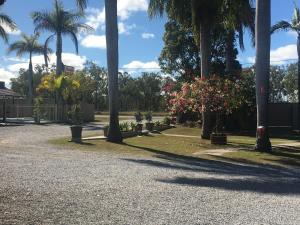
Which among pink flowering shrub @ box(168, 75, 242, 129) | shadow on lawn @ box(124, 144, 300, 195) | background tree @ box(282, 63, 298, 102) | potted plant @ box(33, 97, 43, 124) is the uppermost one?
background tree @ box(282, 63, 298, 102)

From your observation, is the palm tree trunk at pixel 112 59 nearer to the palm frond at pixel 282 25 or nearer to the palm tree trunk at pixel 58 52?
the palm frond at pixel 282 25

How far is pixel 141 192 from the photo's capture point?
33.5 ft

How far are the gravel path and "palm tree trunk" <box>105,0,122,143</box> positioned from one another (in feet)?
23.1

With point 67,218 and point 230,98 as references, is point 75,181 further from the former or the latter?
point 230,98

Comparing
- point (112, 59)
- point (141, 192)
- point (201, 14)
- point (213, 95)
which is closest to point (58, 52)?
point (201, 14)

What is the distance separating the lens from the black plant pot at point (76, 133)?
23.2 meters

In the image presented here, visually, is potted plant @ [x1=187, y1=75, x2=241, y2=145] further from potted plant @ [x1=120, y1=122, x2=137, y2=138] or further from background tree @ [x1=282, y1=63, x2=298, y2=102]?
background tree @ [x1=282, y1=63, x2=298, y2=102]

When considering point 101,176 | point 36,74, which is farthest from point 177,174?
point 36,74

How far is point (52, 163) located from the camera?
1481cm

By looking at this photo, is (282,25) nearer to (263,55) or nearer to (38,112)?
(263,55)

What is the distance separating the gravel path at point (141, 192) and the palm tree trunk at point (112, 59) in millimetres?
7033

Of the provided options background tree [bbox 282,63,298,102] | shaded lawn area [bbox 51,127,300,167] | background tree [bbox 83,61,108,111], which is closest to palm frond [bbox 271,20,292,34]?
shaded lawn area [bbox 51,127,300,167]

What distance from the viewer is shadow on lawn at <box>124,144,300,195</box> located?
37.6 feet

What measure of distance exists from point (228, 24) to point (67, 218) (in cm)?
2028
